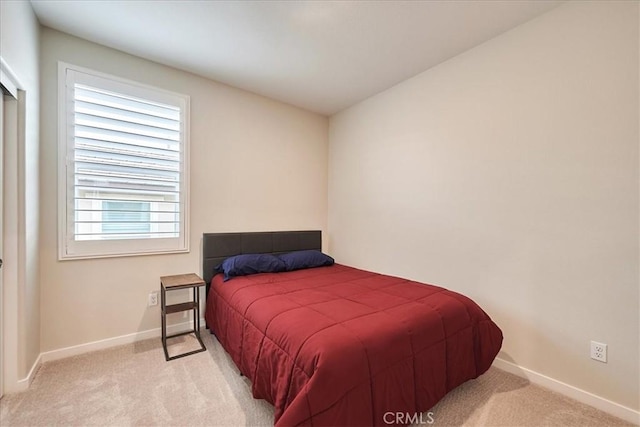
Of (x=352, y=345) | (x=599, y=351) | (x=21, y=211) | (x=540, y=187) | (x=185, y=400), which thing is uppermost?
(x=540, y=187)

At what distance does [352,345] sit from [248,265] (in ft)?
5.39

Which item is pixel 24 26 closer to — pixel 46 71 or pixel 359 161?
pixel 46 71

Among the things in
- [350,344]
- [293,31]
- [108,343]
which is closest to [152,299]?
[108,343]

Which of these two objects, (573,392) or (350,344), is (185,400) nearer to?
(350,344)

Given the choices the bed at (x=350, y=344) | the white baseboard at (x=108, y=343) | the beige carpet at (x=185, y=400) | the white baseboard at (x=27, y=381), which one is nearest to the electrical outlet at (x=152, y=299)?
the white baseboard at (x=108, y=343)

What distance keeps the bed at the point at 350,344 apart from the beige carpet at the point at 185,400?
0.48ft

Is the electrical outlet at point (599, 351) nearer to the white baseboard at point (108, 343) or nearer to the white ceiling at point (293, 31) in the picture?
the white ceiling at point (293, 31)

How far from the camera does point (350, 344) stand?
53.9 inches

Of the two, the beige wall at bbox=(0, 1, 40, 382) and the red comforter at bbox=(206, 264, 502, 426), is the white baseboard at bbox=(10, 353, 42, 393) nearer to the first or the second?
the beige wall at bbox=(0, 1, 40, 382)

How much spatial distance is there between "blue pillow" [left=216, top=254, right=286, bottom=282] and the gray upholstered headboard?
12 centimetres

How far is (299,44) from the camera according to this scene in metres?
2.36

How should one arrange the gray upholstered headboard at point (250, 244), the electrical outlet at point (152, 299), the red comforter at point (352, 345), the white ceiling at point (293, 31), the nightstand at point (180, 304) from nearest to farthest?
the red comforter at point (352, 345) < the white ceiling at point (293, 31) < the nightstand at point (180, 304) < the electrical outlet at point (152, 299) < the gray upholstered headboard at point (250, 244)

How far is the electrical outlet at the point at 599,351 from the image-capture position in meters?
1.76

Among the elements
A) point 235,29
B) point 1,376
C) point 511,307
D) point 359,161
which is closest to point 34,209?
point 1,376
